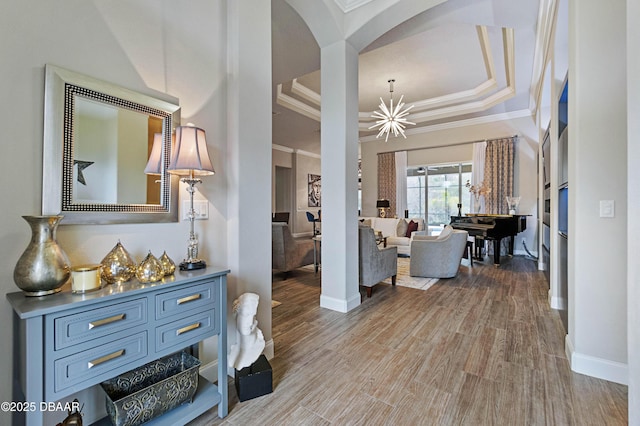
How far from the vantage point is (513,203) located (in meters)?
6.36

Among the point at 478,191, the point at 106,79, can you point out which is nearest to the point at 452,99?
the point at 478,191

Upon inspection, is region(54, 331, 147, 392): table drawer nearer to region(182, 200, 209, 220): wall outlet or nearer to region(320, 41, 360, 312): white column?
region(182, 200, 209, 220): wall outlet

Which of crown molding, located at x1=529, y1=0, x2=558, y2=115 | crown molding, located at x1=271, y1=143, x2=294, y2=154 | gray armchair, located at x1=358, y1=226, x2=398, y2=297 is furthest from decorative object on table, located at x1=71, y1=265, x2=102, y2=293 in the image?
crown molding, located at x1=271, y1=143, x2=294, y2=154

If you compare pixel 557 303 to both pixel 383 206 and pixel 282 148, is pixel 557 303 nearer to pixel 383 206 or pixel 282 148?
pixel 383 206

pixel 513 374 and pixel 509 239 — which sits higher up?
pixel 509 239

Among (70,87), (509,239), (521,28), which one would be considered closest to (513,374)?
(70,87)

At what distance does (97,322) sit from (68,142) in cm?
84

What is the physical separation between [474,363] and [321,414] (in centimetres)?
127

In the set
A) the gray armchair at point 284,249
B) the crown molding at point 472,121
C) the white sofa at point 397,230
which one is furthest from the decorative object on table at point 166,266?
the crown molding at point 472,121

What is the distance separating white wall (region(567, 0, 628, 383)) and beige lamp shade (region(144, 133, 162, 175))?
9.11 ft

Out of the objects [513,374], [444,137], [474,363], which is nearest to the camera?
[513,374]

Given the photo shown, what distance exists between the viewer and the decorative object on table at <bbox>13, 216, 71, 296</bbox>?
1.09 m

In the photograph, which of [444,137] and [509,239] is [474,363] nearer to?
[509,239]

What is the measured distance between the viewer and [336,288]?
3.26 metres
